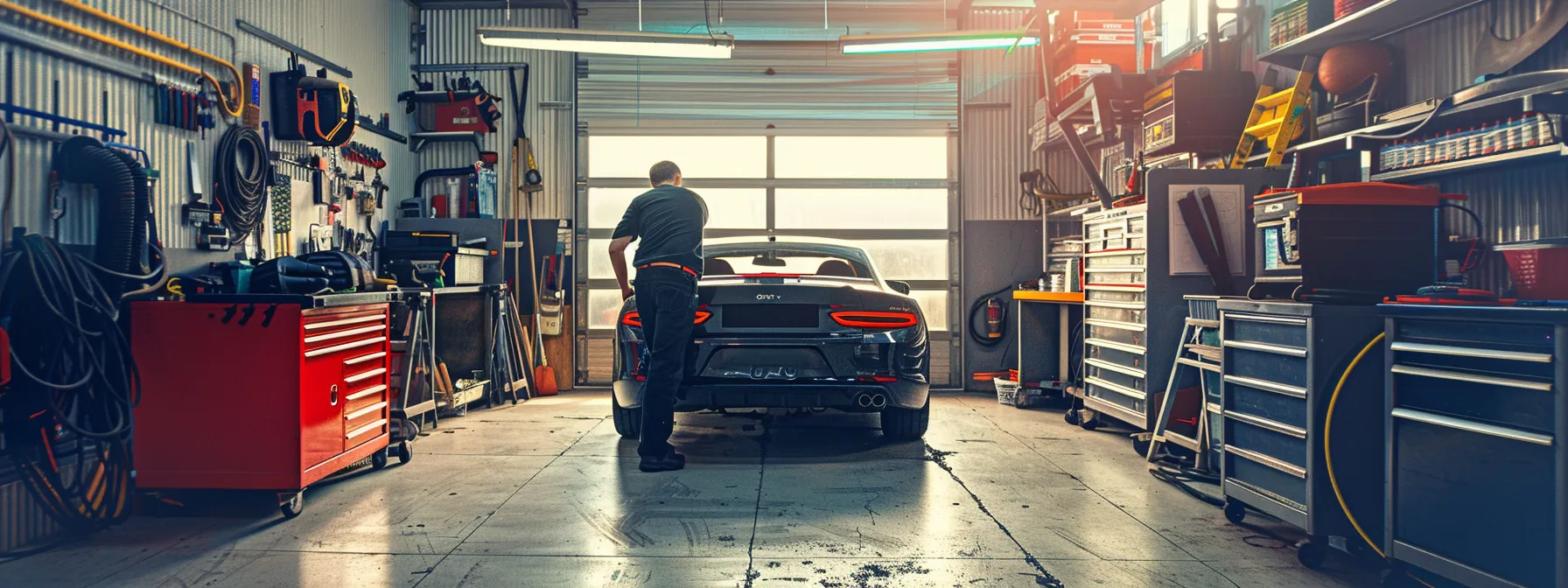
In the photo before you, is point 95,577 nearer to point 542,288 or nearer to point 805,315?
point 805,315

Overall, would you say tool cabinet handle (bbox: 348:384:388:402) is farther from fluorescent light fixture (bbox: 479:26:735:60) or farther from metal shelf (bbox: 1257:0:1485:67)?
metal shelf (bbox: 1257:0:1485:67)

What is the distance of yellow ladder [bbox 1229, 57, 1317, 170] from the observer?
4250 millimetres

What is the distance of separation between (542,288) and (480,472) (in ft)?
11.9

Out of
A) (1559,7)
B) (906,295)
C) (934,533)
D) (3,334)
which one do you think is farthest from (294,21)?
(1559,7)

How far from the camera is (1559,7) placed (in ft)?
10.2

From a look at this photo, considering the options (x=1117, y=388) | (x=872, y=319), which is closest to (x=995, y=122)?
(x=1117, y=388)

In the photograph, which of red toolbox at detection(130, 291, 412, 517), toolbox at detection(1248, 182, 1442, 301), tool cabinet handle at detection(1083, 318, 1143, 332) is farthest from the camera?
tool cabinet handle at detection(1083, 318, 1143, 332)

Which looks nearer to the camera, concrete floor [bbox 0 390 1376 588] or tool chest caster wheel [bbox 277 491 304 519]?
concrete floor [bbox 0 390 1376 588]

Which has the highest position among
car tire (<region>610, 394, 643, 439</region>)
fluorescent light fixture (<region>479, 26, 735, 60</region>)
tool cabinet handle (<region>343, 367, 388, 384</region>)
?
fluorescent light fixture (<region>479, 26, 735, 60</region>)

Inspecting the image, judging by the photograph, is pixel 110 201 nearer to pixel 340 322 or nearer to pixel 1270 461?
pixel 340 322

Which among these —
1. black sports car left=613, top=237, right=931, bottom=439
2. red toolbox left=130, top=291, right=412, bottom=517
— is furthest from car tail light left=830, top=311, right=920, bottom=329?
red toolbox left=130, top=291, right=412, bottom=517

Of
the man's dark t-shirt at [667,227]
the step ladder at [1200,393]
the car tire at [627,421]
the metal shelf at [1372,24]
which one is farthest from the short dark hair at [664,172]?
the metal shelf at [1372,24]

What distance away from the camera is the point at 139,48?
3619 millimetres

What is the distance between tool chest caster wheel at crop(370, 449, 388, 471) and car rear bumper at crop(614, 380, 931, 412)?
154 cm
